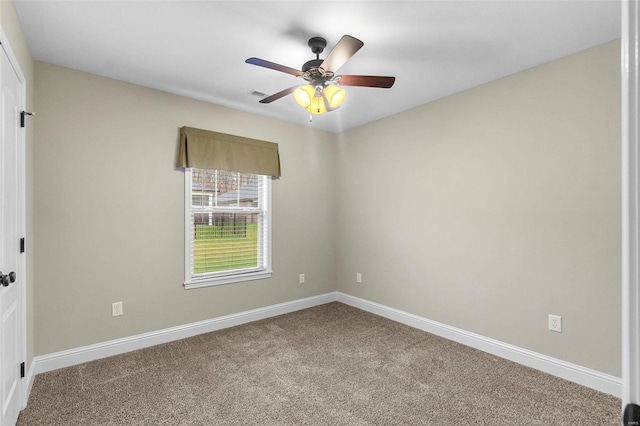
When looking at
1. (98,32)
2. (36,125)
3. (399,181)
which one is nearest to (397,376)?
(399,181)

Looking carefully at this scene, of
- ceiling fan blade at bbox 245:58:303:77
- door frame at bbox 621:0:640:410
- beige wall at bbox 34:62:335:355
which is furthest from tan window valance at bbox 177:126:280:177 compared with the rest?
door frame at bbox 621:0:640:410

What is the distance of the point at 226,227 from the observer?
12.9ft

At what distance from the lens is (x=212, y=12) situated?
2094 millimetres

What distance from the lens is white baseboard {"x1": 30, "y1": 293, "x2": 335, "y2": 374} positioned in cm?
276

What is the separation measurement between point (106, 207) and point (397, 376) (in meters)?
2.95

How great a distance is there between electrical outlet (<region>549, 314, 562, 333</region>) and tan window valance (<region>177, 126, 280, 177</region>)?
315 centimetres

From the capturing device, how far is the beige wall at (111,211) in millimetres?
2760

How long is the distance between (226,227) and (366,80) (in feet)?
7.95

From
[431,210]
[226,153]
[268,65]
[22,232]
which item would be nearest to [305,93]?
[268,65]

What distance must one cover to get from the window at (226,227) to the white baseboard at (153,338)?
1.40ft

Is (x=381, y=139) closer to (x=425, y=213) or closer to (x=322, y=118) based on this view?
(x=322, y=118)

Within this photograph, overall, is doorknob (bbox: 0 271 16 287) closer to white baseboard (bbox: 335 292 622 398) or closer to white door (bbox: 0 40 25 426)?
white door (bbox: 0 40 25 426)

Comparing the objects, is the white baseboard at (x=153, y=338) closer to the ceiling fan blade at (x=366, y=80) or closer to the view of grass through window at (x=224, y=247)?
the view of grass through window at (x=224, y=247)

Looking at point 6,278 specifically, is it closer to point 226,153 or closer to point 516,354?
point 226,153
